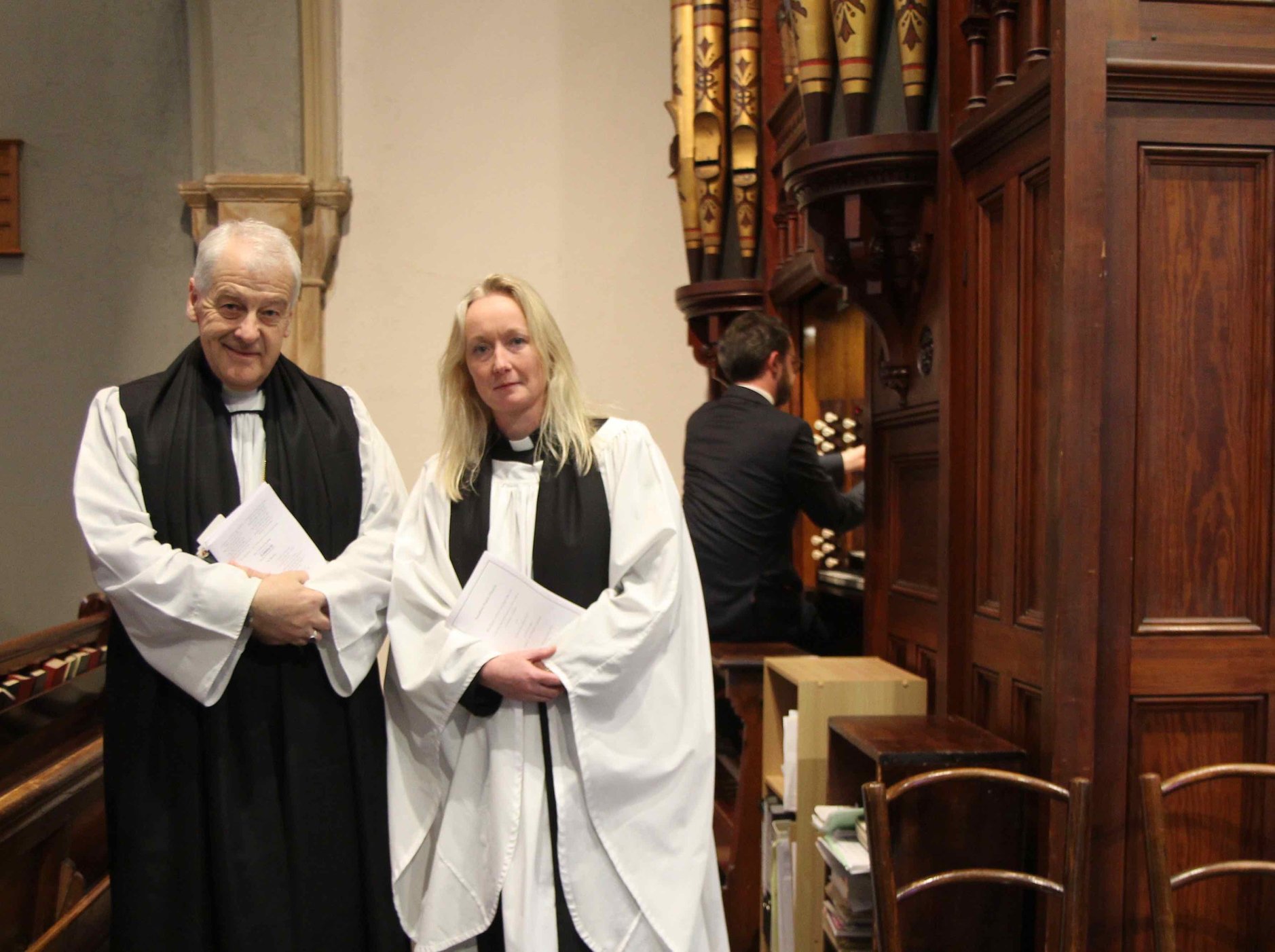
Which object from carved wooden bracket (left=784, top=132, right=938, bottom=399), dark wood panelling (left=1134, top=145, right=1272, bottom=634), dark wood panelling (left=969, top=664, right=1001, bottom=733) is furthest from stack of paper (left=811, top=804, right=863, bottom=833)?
carved wooden bracket (left=784, top=132, right=938, bottom=399)

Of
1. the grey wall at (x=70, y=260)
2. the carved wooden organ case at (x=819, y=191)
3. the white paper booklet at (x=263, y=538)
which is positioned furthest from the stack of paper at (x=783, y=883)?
the grey wall at (x=70, y=260)

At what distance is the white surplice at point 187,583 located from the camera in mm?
2287

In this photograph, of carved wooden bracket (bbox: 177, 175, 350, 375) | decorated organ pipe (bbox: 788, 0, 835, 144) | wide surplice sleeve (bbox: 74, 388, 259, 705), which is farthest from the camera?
carved wooden bracket (bbox: 177, 175, 350, 375)

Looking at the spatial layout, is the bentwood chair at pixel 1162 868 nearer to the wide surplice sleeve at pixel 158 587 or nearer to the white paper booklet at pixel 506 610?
the white paper booklet at pixel 506 610

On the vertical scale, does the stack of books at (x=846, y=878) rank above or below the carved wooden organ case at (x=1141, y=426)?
below

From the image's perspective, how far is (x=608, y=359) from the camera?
6.13 meters

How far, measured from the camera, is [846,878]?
110 inches

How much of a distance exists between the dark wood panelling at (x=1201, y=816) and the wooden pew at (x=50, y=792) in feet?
7.52

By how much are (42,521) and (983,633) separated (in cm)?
503

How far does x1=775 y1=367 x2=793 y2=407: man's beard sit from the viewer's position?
4.10 m

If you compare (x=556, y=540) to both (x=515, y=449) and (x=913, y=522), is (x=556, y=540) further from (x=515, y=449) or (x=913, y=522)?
(x=913, y=522)

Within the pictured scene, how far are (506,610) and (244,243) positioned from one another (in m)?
0.87

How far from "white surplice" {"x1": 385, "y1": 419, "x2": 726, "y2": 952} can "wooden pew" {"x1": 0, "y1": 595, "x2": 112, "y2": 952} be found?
91 cm

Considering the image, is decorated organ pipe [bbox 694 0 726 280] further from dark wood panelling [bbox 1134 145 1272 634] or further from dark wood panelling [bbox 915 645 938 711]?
dark wood panelling [bbox 1134 145 1272 634]
